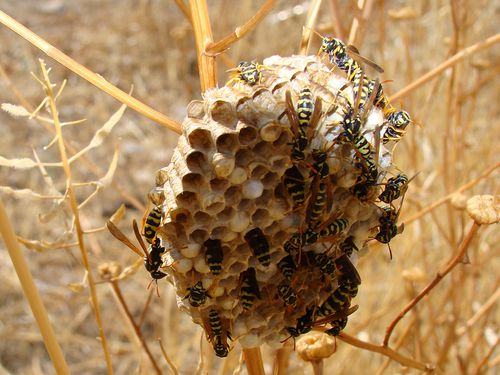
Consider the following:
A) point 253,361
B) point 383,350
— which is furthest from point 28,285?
point 383,350

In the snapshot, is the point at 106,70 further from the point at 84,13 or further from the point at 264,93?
the point at 264,93

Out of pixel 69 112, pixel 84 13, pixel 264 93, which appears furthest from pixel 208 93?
pixel 84 13

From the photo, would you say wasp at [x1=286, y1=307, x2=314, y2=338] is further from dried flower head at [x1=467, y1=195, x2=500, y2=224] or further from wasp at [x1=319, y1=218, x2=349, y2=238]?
dried flower head at [x1=467, y1=195, x2=500, y2=224]

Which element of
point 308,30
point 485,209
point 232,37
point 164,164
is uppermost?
point 164,164

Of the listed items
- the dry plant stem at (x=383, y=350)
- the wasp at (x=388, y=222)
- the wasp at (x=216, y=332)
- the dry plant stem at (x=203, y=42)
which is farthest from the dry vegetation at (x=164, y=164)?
the dry plant stem at (x=203, y=42)

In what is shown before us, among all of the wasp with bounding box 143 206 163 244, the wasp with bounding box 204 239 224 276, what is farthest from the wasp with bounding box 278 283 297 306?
the wasp with bounding box 143 206 163 244

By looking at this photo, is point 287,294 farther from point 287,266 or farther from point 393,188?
point 393,188
